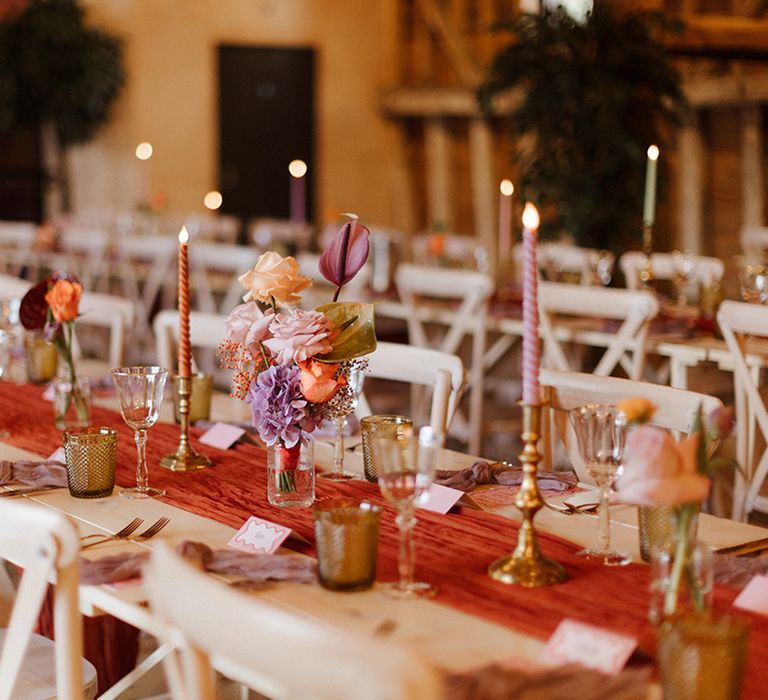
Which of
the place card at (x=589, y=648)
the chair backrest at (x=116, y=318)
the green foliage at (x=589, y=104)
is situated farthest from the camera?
the green foliage at (x=589, y=104)

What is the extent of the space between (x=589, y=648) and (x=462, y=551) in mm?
450

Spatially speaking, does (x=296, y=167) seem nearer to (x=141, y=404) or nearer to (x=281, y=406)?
(x=141, y=404)

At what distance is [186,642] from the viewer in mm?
1308

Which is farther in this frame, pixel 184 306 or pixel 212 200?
pixel 212 200

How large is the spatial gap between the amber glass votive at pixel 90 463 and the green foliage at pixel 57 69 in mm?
7696

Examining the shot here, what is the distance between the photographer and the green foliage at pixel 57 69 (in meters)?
9.39

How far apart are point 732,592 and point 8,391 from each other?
2.09m

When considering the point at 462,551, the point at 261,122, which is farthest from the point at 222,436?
the point at 261,122

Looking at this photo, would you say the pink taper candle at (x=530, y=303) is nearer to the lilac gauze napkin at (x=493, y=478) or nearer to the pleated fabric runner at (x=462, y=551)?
the pleated fabric runner at (x=462, y=551)

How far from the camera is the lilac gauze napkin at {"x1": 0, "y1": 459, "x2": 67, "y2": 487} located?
2.27m

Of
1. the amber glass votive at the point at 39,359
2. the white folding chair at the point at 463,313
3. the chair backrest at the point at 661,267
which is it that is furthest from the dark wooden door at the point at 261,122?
the amber glass votive at the point at 39,359

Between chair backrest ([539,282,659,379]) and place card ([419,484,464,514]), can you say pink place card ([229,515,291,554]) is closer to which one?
place card ([419,484,464,514])

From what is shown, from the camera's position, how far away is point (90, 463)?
7.22 feet

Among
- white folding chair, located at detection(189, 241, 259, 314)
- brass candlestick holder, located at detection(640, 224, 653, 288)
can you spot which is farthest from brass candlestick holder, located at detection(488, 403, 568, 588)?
white folding chair, located at detection(189, 241, 259, 314)
